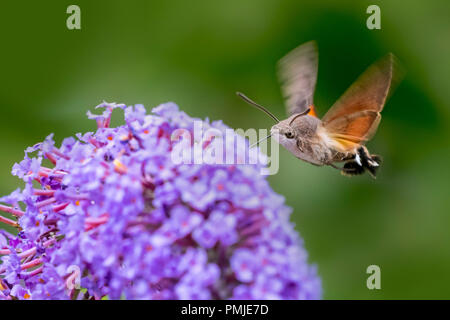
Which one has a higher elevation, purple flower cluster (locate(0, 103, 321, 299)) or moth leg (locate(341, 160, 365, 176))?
moth leg (locate(341, 160, 365, 176))

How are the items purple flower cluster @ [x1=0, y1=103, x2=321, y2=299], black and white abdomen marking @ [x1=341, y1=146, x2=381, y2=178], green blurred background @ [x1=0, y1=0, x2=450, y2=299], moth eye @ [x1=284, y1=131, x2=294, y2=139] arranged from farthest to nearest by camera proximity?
green blurred background @ [x1=0, y1=0, x2=450, y2=299] → black and white abdomen marking @ [x1=341, y1=146, x2=381, y2=178] → moth eye @ [x1=284, y1=131, x2=294, y2=139] → purple flower cluster @ [x1=0, y1=103, x2=321, y2=299]

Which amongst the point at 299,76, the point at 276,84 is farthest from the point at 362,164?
the point at 276,84

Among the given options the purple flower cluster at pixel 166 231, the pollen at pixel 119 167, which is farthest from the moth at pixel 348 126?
the pollen at pixel 119 167

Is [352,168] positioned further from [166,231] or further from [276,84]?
[166,231]

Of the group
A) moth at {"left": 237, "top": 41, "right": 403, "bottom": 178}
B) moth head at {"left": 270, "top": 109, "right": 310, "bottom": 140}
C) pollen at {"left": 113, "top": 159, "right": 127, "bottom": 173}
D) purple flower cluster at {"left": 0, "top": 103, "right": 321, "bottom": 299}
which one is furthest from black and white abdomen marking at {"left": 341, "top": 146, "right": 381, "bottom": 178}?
pollen at {"left": 113, "top": 159, "right": 127, "bottom": 173}

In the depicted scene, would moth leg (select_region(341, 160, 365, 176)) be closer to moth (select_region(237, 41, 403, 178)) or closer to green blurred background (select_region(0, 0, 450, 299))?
moth (select_region(237, 41, 403, 178))
